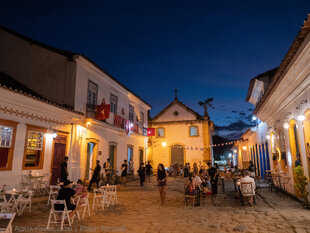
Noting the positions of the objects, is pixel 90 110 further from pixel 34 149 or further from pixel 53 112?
pixel 34 149

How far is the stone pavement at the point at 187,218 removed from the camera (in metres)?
5.40

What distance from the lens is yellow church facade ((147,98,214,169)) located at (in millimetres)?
26266

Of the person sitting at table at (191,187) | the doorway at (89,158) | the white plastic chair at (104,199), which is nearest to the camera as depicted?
the white plastic chair at (104,199)

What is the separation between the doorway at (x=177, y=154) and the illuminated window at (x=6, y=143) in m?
19.7

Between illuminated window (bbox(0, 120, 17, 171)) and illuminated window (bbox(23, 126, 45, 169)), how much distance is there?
68 cm

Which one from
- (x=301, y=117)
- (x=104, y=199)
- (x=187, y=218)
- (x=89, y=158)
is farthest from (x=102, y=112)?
(x=301, y=117)

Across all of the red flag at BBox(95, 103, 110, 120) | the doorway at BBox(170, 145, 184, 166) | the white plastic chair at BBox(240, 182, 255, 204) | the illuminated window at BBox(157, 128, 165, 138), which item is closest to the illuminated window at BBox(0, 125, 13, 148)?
the red flag at BBox(95, 103, 110, 120)

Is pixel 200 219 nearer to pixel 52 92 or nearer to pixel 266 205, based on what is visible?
pixel 266 205

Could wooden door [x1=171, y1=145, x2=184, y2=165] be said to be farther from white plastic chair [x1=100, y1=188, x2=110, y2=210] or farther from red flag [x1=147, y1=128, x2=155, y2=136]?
white plastic chair [x1=100, y1=188, x2=110, y2=210]

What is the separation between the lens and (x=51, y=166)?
35.1 feet

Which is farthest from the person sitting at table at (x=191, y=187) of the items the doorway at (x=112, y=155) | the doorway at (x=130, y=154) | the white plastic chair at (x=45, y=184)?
the doorway at (x=130, y=154)

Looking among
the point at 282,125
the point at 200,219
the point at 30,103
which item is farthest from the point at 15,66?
the point at 282,125

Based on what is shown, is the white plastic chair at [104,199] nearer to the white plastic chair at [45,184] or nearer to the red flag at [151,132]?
the white plastic chair at [45,184]

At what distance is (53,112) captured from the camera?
34.7 feet
